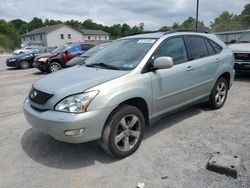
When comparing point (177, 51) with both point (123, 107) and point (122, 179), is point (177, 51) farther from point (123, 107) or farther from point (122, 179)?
point (122, 179)

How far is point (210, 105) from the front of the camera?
5289 mm

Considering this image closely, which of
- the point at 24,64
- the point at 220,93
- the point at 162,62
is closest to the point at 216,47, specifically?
the point at 220,93

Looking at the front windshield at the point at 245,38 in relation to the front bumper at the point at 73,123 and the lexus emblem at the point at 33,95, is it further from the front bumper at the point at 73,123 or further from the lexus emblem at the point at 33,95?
the lexus emblem at the point at 33,95

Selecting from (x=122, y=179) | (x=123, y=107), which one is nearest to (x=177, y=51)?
(x=123, y=107)

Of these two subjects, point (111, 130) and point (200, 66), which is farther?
point (200, 66)

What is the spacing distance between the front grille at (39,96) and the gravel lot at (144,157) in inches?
34.2

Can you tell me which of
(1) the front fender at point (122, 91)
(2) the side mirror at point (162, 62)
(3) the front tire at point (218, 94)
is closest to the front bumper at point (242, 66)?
(3) the front tire at point (218, 94)

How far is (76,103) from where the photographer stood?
9.88 ft

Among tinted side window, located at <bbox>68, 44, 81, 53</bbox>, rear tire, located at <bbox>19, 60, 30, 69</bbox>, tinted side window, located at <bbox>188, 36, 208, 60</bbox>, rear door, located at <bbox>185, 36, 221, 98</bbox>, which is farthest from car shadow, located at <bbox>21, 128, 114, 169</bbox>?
rear tire, located at <bbox>19, 60, 30, 69</bbox>

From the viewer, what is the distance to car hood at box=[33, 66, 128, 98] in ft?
10.3

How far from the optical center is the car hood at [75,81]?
10.3ft

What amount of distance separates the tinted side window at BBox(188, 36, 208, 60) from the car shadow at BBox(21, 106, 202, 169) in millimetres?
1501

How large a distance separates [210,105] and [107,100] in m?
3.06

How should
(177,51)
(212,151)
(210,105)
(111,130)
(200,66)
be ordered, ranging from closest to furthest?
(111,130) → (212,151) → (177,51) → (200,66) → (210,105)
